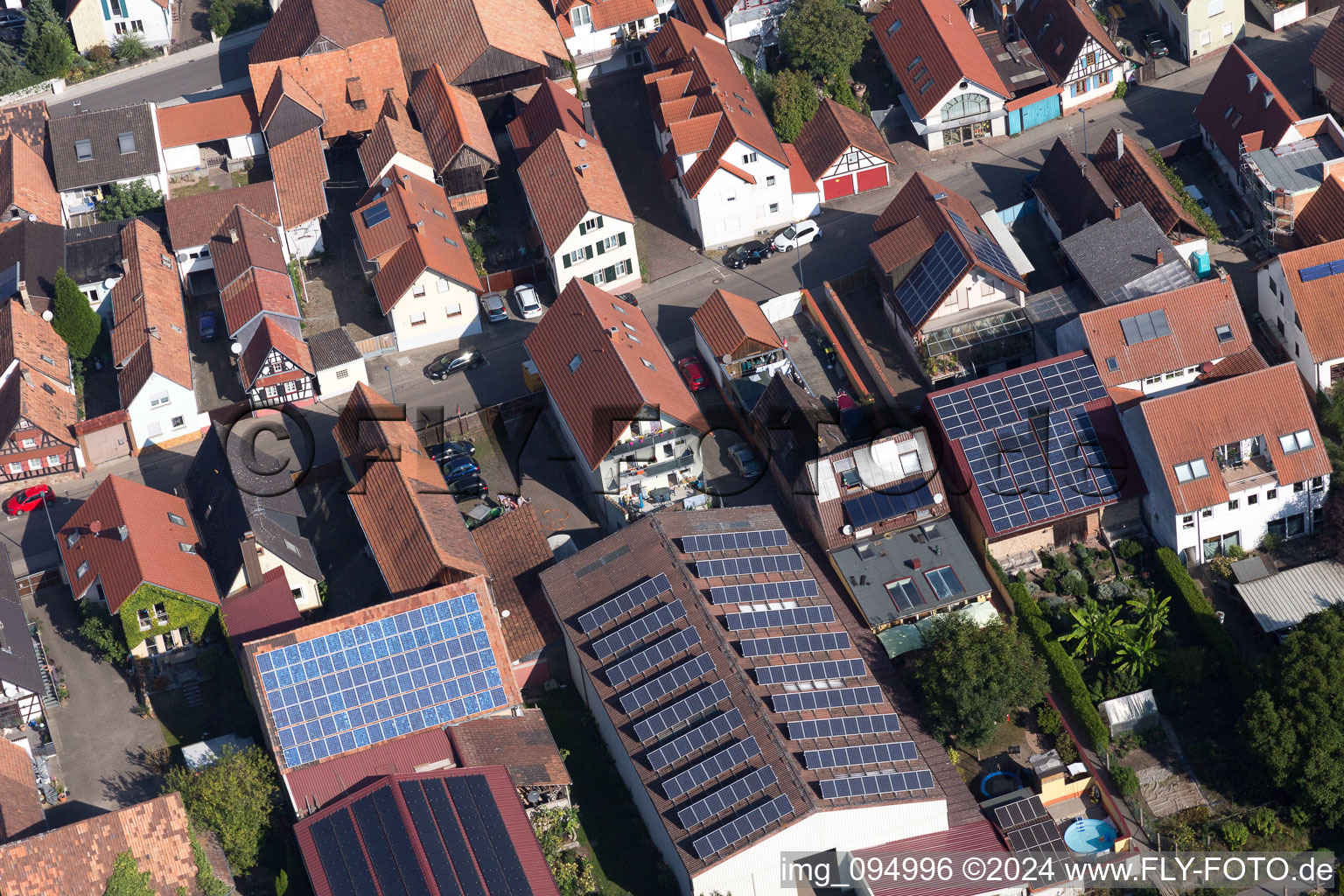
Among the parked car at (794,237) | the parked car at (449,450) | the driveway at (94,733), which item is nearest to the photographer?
the driveway at (94,733)

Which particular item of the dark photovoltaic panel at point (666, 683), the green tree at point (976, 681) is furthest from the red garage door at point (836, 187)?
the dark photovoltaic panel at point (666, 683)

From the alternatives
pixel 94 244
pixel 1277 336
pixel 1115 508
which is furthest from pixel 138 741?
pixel 1277 336

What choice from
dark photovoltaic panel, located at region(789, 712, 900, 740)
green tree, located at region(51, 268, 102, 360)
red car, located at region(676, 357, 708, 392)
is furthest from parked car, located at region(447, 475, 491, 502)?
green tree, located at region(51, 268, 102, 360)

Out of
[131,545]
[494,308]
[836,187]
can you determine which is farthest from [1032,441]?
[131,545]

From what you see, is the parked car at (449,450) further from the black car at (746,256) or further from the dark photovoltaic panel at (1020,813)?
the dark photovoltaic panel at (1020,813)

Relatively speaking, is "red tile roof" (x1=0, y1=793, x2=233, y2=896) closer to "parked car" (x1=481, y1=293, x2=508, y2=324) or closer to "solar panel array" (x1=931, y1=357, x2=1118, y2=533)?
"parked car" (x1=481, y1=293, x2=508, y2=324)
